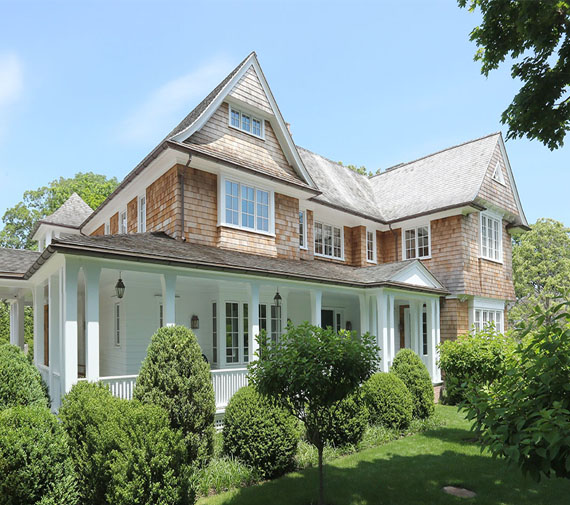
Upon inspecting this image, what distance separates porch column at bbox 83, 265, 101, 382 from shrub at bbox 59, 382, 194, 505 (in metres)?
2.13

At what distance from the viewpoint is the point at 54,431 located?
556cm

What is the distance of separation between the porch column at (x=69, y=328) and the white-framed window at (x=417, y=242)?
15065 millimetres

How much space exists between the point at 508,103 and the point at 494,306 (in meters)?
13.2

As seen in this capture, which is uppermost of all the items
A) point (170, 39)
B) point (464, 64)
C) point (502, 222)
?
point (170, 39)

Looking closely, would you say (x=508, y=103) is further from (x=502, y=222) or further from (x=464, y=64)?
(x=502, y=222)

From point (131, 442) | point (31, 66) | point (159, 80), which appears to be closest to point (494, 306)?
point (159, 80)

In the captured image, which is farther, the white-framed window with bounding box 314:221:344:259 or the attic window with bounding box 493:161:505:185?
the attic window with bounding box 493:161:505:185

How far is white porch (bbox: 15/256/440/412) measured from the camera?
845 centimetres

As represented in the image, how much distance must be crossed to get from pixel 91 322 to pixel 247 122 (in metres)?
9.01

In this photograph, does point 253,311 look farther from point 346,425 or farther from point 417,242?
point 417,242

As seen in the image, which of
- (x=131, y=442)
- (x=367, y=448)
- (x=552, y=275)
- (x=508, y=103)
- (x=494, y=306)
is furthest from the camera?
(x=552, y=275)

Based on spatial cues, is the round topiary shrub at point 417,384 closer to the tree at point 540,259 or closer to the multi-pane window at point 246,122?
the multi-pane window at point 246,122

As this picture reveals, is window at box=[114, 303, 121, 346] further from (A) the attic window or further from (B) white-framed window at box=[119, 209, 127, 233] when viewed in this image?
(A) the attic window

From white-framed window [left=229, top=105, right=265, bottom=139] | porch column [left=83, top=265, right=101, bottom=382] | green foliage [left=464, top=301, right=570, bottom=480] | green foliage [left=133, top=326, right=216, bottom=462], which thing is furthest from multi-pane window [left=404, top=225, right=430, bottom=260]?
green foliage [left=464, top=301, right=570, bottom=480]
